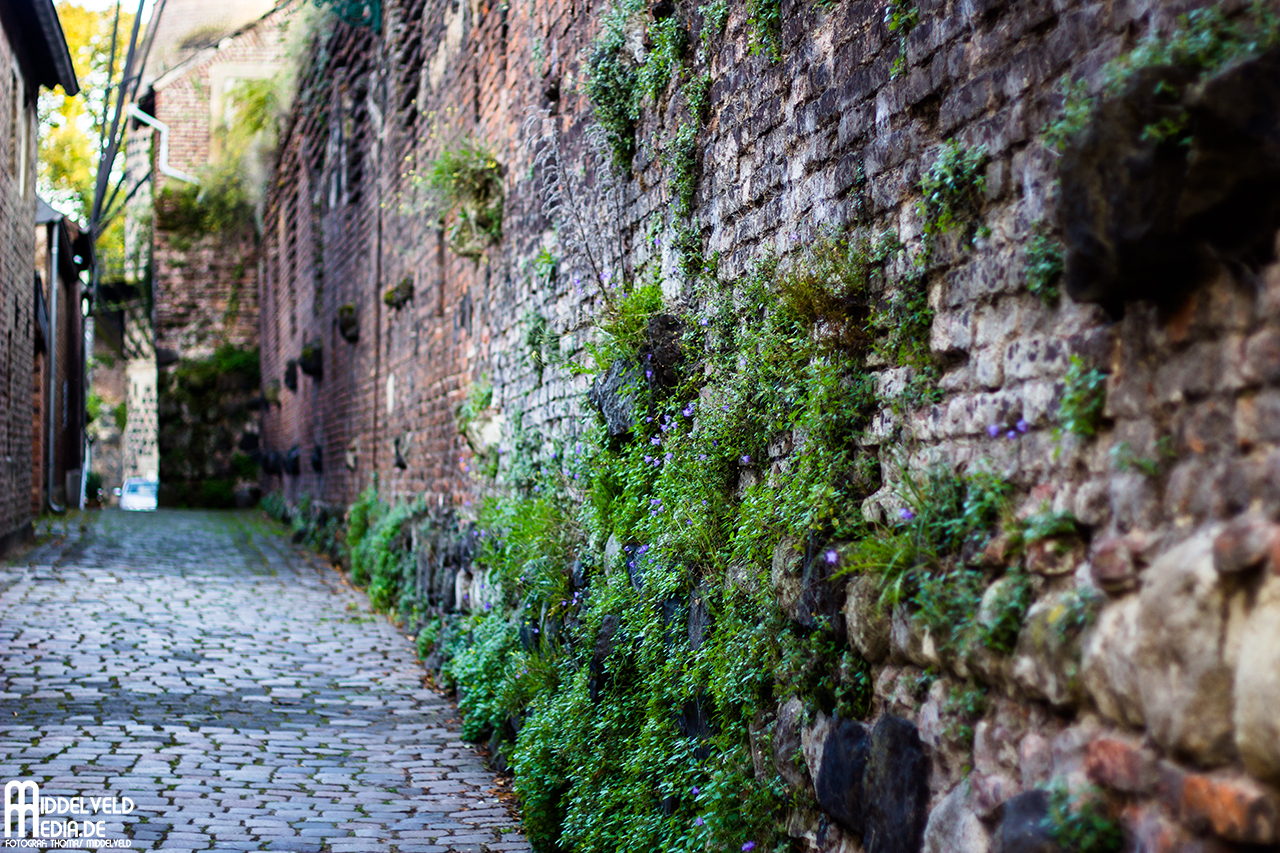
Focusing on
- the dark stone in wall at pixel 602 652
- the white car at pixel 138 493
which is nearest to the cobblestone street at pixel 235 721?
the dark stone in wall at pixel 602 652

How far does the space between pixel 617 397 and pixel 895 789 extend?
2.41 meters

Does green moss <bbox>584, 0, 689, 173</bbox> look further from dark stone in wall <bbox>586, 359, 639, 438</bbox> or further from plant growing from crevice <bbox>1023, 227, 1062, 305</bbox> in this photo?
plant growing from crevice <bbox>1023, 227, 1062, 305</bbox>

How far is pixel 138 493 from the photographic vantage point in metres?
27.7

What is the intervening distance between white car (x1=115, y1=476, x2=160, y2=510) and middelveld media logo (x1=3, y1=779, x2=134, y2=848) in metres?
22.8

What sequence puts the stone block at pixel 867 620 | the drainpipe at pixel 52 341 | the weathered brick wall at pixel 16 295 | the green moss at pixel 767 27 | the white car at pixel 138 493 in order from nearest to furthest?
the stone block at pixel 867 620
the green moss at pixel 767 27
the weathered brick wall at pixel 16 295
the drainpipe at pixel 52 341
the white car at pixel 138 493

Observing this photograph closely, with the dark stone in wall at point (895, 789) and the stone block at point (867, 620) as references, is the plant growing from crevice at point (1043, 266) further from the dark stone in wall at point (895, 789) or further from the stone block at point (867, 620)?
the dark stone in wall at point (895, 789)

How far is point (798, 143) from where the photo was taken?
3.33 metres

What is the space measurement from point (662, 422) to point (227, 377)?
67.4 ft

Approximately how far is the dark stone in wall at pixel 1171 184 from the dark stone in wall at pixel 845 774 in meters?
1.30

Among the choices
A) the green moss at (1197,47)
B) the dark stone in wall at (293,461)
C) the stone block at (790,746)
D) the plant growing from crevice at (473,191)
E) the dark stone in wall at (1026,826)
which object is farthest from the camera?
the dark stone in wall at (293,461)

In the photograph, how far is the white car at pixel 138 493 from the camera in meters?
26.4

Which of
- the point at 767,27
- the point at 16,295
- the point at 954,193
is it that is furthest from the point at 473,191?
the point at 16,295

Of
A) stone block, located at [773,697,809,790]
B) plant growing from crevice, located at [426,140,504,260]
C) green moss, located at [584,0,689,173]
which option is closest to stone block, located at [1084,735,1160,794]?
stone block, located at [773,697,809,790]

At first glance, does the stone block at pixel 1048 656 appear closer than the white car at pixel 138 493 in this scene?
Yes
